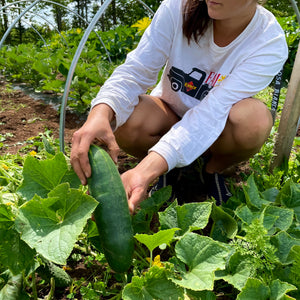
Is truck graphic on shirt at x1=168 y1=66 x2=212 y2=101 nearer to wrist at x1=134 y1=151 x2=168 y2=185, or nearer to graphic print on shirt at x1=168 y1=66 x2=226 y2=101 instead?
graphic print on shirt at x1=168 y1=66 x2=226 y2=101

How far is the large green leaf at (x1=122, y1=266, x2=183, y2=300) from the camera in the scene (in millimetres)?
1115

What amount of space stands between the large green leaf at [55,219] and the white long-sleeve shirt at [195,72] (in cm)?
47

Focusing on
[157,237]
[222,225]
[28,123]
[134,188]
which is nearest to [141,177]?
[134,188]

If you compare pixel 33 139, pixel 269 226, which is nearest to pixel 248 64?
pixel 269 226

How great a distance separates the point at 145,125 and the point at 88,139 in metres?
0.71

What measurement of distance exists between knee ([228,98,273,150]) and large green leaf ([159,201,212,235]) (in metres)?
0.64

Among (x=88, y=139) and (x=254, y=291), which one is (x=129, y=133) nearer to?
(x=88, y=139)

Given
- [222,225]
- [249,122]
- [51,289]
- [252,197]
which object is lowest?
[51,289]

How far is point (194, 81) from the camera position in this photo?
2010 millimetres

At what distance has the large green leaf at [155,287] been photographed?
1115 mm

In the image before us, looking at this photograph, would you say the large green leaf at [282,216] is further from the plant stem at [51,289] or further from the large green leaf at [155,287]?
the plant stem at [51,289]

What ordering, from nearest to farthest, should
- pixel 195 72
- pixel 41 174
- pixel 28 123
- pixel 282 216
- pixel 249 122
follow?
pixel 41 174 → pixel 282 216 → pixel 249 122 → pixel 195 72 → pixel 28 123

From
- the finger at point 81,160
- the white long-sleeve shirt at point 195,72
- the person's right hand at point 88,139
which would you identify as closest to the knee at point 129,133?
the white long-sleeve shirt at point 195,72

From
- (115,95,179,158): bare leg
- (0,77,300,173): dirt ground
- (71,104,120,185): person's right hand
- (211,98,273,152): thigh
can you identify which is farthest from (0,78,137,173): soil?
(71,104,120,185): person's right hand
